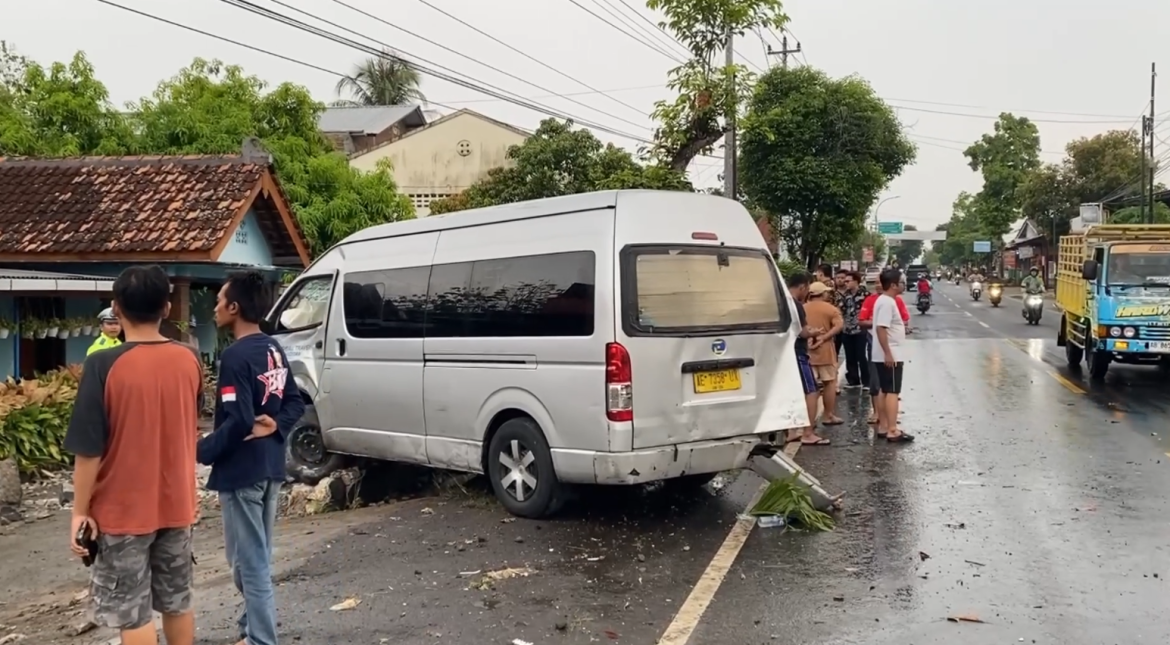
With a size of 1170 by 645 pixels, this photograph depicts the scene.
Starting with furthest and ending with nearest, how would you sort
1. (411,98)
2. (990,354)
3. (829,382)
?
(411,98) < (990,354) < (829,382)

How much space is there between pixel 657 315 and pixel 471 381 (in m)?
1.59

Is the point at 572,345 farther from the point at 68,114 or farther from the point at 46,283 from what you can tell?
the point at 68,114

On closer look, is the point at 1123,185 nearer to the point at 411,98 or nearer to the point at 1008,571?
the point at 411,98

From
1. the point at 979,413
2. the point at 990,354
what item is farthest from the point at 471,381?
the point at 990,354

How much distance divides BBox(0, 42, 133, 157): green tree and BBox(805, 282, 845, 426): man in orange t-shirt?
1674cm

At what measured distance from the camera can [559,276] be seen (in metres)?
7.02

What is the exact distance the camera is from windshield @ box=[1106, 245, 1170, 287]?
48.4 feet

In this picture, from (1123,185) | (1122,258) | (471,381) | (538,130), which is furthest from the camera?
(1123,185)

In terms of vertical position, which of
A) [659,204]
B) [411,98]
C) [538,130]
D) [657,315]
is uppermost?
[411,98]

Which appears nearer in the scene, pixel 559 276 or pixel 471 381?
pixel 559 276

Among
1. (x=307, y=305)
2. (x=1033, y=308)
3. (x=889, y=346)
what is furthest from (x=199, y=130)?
(x=1033, y=308)

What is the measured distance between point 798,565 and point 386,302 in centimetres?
397

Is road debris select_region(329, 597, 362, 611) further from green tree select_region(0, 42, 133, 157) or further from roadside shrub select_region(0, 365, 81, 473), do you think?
green tree select_region(0, 42, 133, 157)

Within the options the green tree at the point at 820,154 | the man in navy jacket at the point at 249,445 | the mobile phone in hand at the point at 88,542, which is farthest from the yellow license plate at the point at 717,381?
the green tree at the point at 820,154
